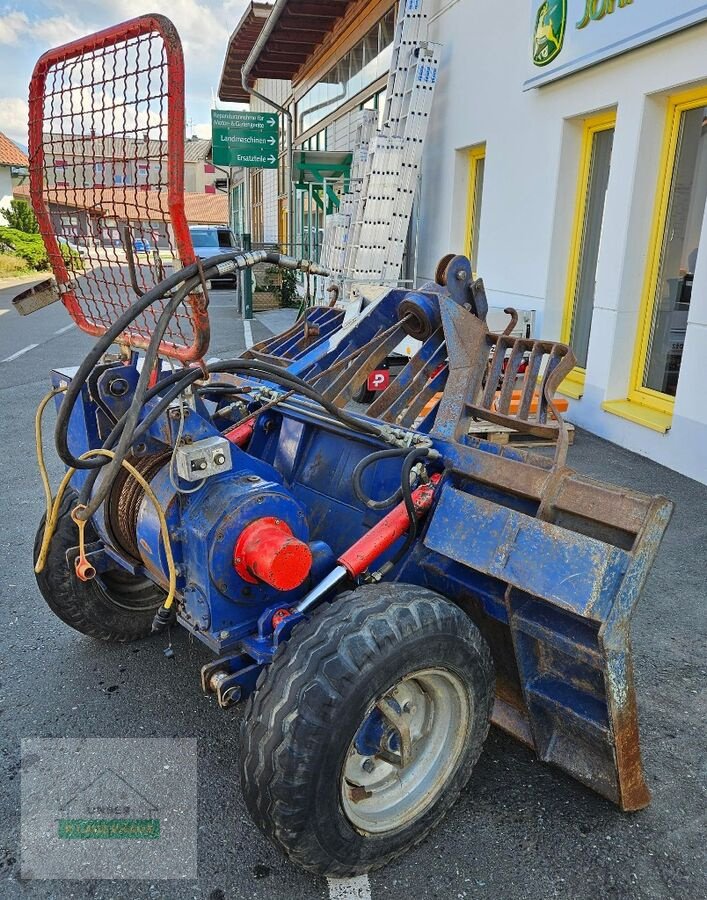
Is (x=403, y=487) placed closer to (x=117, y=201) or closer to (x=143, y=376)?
(x=143, y=376)

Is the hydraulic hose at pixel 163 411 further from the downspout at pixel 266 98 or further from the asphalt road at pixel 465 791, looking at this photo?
the downspout at pixel 266 98

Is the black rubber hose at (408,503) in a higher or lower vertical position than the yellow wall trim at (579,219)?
lower

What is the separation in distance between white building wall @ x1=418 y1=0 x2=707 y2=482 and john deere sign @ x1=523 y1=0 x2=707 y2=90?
137 mm

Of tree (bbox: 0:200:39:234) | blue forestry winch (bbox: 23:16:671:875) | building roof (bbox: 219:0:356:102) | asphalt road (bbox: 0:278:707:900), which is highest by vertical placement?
building roof (bbox: 219:0:356:102)

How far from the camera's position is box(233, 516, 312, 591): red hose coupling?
83.2 inches

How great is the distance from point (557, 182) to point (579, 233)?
1.81 feet

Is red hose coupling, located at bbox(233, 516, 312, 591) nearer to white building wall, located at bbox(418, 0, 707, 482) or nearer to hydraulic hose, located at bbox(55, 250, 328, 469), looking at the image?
hydraulic hose, located at bbox(55, 250, 328, 469)

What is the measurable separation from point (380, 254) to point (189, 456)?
7.85 metres

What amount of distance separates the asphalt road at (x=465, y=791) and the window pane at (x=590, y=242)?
140 inches

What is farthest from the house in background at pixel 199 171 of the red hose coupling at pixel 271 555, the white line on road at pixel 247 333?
the red hose coupling at pixel 271 555

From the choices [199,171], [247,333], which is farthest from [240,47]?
[199,171]

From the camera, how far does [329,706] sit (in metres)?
1.92

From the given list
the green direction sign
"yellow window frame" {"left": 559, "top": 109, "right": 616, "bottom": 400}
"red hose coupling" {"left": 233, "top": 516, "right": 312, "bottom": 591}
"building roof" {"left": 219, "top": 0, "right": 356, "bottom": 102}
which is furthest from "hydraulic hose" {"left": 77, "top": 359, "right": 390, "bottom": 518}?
the green direction sign

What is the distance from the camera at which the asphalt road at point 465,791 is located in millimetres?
2150
